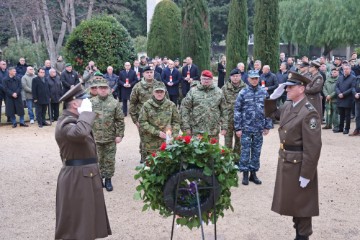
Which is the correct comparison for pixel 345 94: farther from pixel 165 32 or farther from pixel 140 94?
pixel 165 32

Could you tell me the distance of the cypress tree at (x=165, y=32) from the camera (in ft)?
74.1

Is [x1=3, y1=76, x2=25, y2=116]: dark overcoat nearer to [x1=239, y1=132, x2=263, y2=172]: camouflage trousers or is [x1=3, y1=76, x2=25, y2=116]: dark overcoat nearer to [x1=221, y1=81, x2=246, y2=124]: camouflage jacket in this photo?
[x1=221, y1=81, x2=246, y2=124]: camouflage jacket

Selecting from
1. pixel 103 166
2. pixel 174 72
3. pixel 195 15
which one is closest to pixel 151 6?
pixel 195 15

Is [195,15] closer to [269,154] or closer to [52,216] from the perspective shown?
[269,154]

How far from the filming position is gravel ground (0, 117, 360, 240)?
6.11m

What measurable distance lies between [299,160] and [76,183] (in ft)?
8.68

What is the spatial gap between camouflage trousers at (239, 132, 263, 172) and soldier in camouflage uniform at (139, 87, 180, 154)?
1.31m

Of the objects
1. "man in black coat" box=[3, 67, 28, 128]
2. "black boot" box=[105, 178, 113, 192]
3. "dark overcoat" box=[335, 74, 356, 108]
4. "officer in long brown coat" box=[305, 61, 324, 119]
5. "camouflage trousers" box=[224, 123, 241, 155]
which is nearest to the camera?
"black boot" box=[105, 178, 113, 192]

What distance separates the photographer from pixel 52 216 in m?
6.84

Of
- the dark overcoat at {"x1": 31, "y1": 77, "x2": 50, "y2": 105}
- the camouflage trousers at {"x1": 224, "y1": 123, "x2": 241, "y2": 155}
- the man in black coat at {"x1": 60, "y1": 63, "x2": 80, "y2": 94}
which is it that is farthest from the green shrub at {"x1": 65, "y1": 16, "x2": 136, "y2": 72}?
the camouflage trousers at {"x1": 224, "y1": 123, "x2": 241, "y2": 155}

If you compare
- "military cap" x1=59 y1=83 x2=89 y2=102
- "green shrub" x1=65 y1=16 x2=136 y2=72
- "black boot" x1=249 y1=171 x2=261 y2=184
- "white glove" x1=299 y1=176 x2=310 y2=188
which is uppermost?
"green shrub" x1=65 y1=16 x2=136 y2=72

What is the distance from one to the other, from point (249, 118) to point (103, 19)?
1210 cm

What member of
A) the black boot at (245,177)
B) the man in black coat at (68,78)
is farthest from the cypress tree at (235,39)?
the black boot at (245,177)

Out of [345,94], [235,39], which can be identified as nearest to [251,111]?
[345,94]
